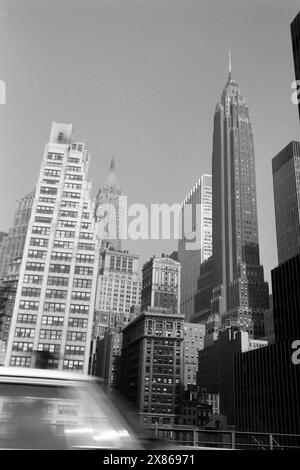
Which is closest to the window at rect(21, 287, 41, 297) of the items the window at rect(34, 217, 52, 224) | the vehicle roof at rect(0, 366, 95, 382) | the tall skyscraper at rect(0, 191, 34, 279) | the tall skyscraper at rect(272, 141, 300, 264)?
the window at rect(34, 217, 52, 224)

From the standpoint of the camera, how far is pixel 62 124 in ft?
116

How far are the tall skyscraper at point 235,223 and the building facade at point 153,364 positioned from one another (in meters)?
22.7

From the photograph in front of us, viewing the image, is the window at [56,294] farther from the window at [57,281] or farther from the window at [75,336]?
the window at [75,336]

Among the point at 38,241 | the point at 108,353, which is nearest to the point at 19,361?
the point at 38,241

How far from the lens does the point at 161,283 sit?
4053 cm

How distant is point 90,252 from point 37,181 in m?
7.03

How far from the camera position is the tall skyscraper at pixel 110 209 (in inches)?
1193

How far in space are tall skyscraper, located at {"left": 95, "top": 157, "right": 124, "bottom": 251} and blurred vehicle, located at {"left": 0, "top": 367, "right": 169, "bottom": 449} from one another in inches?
950

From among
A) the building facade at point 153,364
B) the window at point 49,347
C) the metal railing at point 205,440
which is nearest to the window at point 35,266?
the window at point 49,347

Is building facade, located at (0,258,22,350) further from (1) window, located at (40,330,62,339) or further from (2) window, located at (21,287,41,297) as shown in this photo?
(1) window, located at (40,330,62,339)

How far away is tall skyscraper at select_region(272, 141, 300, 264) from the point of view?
4219 cm

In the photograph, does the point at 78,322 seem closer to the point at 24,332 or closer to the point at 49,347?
the point at 49,347

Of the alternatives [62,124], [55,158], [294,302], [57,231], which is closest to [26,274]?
[57,231]

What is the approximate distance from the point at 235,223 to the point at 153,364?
37.6 metres
